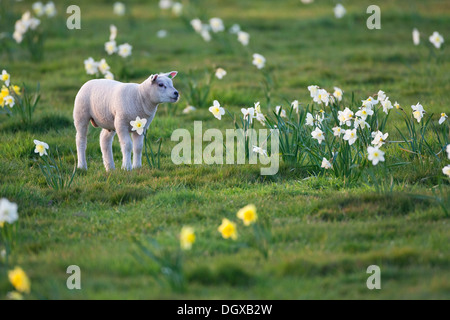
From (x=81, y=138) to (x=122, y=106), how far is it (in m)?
0.74

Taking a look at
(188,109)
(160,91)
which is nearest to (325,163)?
(160,91)

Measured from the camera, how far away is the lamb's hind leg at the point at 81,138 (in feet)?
21.1

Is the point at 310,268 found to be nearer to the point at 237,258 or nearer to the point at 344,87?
the point at 237,258

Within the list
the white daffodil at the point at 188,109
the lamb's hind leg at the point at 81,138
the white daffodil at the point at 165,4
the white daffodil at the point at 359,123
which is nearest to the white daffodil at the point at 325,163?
the white daffodil at the point at 359,123

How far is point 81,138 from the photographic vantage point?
6.47m

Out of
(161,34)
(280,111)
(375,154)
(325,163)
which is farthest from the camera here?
(161,34)

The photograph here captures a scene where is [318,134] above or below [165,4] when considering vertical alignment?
below

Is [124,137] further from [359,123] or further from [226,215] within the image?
[359,123]

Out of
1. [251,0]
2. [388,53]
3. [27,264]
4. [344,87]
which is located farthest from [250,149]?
[251,0]

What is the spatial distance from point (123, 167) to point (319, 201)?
211 cm

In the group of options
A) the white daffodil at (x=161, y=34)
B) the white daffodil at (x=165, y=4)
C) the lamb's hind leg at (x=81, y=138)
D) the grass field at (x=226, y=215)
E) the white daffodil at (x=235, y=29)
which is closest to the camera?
the grass field at (x=226, y=215)

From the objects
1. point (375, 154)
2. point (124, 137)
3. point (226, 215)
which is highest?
point (124, 137)

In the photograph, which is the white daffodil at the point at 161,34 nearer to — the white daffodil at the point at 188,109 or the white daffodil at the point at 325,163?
the white daffodil at the point at 188,109
